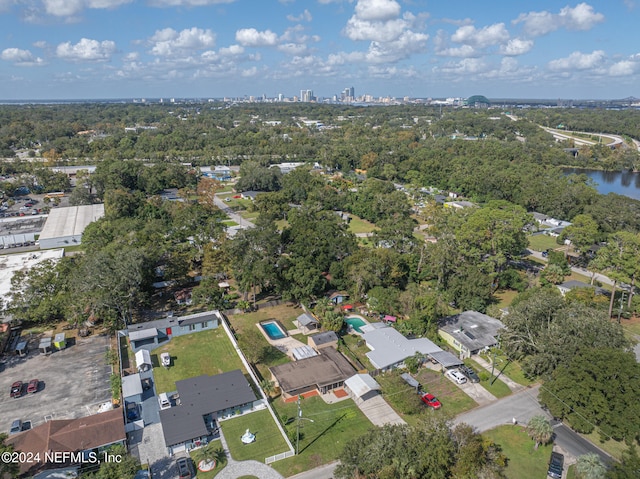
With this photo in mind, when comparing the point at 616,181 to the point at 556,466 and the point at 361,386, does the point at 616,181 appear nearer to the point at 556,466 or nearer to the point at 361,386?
the point at 556,466

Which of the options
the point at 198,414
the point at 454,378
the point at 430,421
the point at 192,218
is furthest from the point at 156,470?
the point at 192,218

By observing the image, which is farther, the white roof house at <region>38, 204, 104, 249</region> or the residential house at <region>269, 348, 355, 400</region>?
the white roof house at <region>38, 204, 104, 249</region>

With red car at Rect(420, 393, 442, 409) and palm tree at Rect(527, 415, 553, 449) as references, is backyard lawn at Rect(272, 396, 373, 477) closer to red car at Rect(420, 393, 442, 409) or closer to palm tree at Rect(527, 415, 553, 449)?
red car at Rect(420, 393, 442, 409)

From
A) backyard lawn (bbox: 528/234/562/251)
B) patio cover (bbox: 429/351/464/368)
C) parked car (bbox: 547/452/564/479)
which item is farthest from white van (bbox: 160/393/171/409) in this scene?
backyard lawn (bbox: 528/234/562/251)

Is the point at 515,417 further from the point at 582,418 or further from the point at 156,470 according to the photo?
the point at 156,470

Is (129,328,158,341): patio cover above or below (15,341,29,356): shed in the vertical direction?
above

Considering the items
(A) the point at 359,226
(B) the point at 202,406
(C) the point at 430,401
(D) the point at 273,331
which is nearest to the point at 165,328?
(D) the point at 273,331
